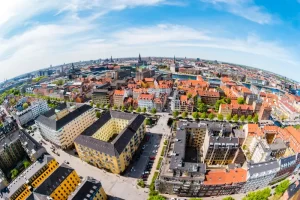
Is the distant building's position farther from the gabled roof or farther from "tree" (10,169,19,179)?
"tree" (10,169,19,179)

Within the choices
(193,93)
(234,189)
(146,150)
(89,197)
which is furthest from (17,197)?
(193,93)

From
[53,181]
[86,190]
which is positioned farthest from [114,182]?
[53,181]

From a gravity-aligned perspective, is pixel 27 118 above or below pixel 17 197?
above

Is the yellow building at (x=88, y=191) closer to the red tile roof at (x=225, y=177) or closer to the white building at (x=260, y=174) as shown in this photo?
the red tile roof at (x=225, y=177)

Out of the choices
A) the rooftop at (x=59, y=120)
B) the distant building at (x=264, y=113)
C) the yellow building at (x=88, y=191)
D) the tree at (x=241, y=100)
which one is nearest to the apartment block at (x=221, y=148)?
the yellow building at (x=88, y=191)

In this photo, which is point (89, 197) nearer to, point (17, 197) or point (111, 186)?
point (111, 186)

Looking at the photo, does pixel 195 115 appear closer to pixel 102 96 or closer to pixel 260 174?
pixel 260 174
